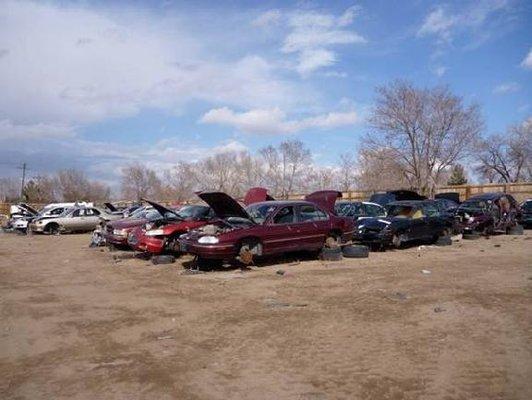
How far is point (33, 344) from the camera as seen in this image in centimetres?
670

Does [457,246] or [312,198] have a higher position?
[312,198]

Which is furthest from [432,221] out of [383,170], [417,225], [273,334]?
[383,170]

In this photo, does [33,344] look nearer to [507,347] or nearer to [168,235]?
[507,347]

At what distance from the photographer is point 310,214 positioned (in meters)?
13.9

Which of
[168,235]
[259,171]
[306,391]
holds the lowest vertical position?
[306,391]

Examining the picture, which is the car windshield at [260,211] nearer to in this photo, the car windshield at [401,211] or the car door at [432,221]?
the car windshield at [401,211]

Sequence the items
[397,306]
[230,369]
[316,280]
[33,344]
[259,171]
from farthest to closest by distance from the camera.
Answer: [259,171]
[316,280]
[397,306]
[33,344]
[230,369]

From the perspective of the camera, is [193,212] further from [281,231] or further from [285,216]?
[281,231]

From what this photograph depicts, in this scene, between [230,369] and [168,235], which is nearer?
[230,369]

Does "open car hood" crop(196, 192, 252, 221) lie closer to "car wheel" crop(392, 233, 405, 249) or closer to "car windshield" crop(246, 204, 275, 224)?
"car windshield" crop(246, 204, 275, 224)

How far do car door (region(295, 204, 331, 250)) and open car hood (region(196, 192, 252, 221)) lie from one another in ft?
4.62

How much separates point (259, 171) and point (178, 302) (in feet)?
193

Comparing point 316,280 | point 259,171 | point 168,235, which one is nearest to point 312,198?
point 168,235

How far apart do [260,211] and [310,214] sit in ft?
4.46
